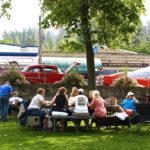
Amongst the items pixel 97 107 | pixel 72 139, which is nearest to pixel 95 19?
pixel 97 107

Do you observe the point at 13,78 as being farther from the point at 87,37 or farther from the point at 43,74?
the point at 43,74

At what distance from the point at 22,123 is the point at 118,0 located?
7.86m

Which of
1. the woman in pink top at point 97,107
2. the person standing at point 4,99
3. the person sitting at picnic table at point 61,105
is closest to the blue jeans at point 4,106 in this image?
the person standing at point 4,99

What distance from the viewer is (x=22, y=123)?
50.2ft

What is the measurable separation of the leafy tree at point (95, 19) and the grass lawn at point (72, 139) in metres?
6.15

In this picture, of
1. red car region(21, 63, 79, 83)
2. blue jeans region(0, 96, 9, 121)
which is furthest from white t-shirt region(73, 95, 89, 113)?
red car region(21, 63, 79, 83)

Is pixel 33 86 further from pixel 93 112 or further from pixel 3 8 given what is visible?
pixel 93 112

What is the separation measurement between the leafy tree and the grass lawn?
6151 mm

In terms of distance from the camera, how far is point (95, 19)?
21500 mm

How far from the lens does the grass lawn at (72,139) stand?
12.0 meters

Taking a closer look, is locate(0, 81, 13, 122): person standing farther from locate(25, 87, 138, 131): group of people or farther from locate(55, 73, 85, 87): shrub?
locate(55, 73, 85, 87): shrub

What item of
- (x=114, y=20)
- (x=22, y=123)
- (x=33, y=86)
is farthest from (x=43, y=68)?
(x=22, y=123)

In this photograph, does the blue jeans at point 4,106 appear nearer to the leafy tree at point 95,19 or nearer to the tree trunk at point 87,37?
the leafy tree at point 95,19

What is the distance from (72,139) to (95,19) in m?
9.33
